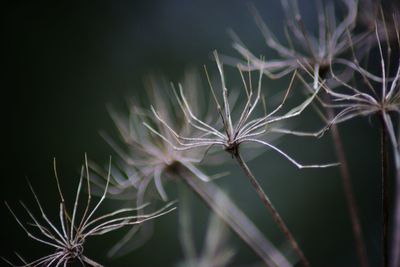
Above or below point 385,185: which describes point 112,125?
above

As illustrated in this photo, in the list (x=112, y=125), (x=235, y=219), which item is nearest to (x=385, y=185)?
(x=235, y=219)

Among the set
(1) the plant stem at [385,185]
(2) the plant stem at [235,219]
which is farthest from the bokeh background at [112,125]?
(1) the plant stem at [385,185]

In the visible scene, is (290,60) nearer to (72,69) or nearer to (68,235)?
(68,235)

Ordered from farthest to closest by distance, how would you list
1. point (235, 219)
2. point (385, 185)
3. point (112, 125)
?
point (112, 125), point (235, 219), point (385, 185)

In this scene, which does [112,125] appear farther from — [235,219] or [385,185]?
[385,185]

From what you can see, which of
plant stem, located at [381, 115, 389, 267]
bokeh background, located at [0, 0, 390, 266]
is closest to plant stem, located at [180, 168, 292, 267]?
plant stem, located at [381, 115, 389, 267]

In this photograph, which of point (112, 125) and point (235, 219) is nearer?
point (235, 219)

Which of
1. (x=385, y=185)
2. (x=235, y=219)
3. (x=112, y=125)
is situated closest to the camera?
(x=385, y=185)

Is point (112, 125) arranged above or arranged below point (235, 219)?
above

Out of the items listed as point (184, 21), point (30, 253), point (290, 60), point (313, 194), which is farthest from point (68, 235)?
point (184, 21)
